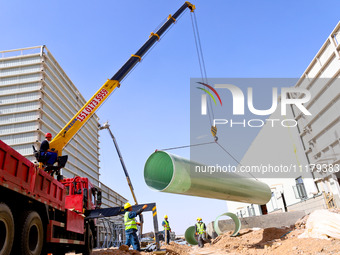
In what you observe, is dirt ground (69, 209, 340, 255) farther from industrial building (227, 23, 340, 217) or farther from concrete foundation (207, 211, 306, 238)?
industrial building (227, 23, 340, 217)

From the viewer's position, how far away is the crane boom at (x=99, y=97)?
359 inches

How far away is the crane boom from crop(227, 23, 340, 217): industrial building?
25.3 feet

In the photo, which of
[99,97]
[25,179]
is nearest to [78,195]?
[25,179]

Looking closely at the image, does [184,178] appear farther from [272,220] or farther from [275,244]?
[272,220]

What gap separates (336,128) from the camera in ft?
47.4

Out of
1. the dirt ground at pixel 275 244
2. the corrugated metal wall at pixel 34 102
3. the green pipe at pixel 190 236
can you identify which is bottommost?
the dirt ground at pixel 275 244

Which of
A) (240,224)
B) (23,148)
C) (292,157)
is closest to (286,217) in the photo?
(240,224)

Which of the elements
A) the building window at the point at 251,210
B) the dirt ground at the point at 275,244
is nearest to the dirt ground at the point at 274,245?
the dirt ground at the point at 275,244

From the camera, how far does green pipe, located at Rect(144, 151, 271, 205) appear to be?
5.11 meters

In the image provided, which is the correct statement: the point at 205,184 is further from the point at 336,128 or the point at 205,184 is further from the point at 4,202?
the point at 336,128

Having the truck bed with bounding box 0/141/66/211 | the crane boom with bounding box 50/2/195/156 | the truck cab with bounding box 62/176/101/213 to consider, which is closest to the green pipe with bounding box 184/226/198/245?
the truck cab with bounding box 62/176/101/213

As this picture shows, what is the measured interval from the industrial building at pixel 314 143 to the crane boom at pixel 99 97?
7725 mm

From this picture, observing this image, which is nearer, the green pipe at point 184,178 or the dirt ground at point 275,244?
the green pipe at point 184,178

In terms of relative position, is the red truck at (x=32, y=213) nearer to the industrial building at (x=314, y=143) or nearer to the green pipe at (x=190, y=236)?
the green pipe at (x=190, y=236)
